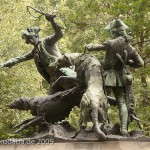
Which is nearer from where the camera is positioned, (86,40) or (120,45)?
(120,45)

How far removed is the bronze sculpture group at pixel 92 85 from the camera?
720cm

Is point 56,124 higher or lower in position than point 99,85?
lower

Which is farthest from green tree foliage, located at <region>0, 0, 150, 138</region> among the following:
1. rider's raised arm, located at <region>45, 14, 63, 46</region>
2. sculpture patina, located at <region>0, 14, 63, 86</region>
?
rider's raised arm, located at <region>45, 14, 63, 46</region>

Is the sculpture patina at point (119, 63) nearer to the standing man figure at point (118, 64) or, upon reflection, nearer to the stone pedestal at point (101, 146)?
the standing man figure at point (118, 64)

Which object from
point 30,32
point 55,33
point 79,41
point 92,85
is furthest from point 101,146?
point 79,41

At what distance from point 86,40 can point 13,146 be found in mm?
10149

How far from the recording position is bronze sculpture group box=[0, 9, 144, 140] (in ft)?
23.6

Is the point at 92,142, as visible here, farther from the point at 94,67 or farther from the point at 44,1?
the point at 44,1

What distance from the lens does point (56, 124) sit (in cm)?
804

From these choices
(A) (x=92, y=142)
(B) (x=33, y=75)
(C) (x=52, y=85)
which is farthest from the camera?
(B) (x=33, y=75)

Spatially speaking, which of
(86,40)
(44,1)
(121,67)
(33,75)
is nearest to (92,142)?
(121,67)

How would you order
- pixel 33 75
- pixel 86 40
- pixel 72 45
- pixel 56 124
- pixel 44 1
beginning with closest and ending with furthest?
pixel 56 124 < pixel 33 75 < pixel 86 40 < pixel 72 45 < pixel 44 1

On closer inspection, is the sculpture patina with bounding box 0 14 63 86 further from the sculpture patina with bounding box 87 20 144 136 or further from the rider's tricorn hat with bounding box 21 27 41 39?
the sculpture patina with bounding box 87 20 144 136

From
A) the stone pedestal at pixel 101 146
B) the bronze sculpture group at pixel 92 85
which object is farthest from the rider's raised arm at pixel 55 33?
the stone pedestal at pixel 101 146
